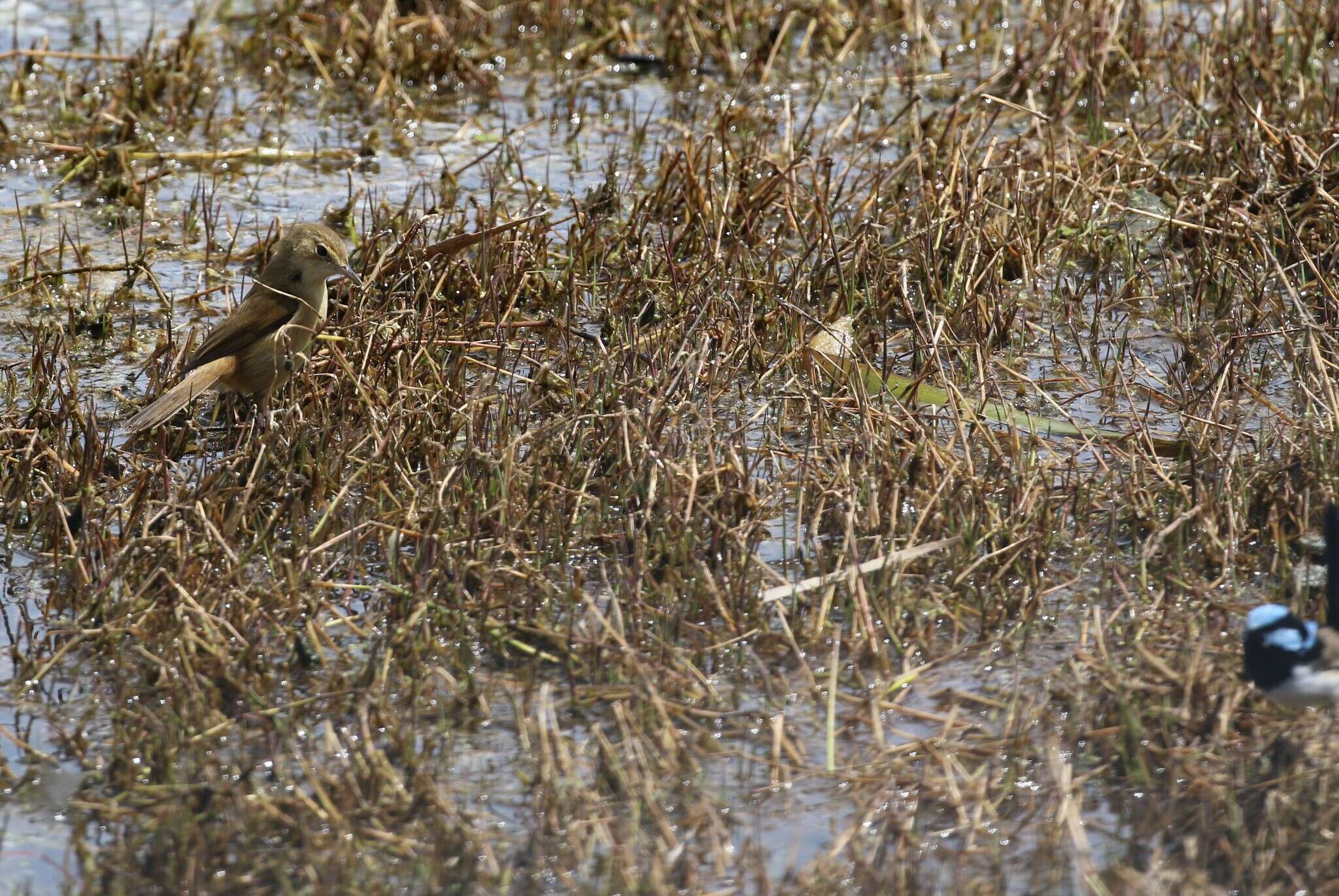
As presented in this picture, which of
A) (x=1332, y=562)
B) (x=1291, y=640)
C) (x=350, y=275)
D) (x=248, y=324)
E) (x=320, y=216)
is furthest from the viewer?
(x=320, y=216)

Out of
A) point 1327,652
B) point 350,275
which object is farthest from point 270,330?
point 1327,652

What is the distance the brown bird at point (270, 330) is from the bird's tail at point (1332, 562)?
2.95 m

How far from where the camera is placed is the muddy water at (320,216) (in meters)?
3.51

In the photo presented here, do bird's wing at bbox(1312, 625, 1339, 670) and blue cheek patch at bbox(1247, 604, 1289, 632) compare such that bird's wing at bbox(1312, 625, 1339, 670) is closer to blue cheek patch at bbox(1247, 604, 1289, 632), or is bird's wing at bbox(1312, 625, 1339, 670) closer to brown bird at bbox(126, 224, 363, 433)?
blue cheek patch at bbox(1247, 604, 1289, 632)

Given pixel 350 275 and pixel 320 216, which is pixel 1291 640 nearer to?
pixel 350 275

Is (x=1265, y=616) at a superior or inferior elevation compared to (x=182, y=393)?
superior

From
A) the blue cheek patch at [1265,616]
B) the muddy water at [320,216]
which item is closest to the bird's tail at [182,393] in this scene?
the muddy water at [320,216]

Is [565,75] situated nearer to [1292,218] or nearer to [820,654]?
[1292,218]

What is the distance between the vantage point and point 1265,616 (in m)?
3.59

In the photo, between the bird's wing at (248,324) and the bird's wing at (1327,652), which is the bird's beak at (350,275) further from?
the bird's wing at (1327,652)

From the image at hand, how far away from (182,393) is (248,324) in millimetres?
340

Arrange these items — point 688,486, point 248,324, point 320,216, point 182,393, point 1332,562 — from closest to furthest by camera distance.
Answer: point 1332,562, point 688,486, point 182,393, point 248,324, point 320,216

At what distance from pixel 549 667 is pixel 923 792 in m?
0.97

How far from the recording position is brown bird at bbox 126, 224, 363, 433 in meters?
5.16
